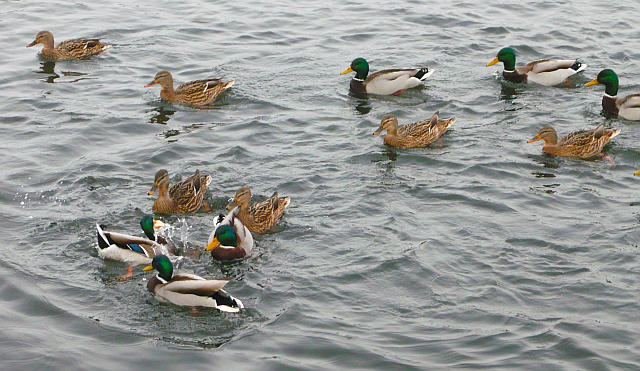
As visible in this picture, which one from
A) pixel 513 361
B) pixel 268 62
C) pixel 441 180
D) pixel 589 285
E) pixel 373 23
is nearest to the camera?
pixel 513 361

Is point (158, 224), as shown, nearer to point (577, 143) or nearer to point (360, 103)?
point (360, 103)

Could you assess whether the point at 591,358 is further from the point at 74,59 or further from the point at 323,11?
the point at 323,11

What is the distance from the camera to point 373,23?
2250 centimetres

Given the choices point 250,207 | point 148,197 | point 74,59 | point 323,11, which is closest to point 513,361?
point 250,207

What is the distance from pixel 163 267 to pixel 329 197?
321 centimetres

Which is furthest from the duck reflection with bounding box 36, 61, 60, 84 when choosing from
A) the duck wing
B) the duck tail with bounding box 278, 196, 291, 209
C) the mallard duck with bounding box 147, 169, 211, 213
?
the duck wing

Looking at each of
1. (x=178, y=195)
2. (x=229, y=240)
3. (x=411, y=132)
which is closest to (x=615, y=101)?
(x=411, y=132)

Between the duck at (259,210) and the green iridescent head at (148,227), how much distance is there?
119cm

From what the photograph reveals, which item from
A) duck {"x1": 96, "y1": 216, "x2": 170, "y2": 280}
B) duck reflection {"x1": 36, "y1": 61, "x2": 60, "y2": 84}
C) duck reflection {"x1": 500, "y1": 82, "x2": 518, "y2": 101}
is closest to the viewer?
duck {"x1": 96, "y1": 216, "x2": 170, "y2": 280}

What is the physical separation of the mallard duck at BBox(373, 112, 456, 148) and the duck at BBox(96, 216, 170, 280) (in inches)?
193

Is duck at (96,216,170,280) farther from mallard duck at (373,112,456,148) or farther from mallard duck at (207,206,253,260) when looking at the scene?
mallard duck at (373,112,456,148)

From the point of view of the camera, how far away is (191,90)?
17.2 m

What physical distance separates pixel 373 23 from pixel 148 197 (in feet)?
Result: 34.0

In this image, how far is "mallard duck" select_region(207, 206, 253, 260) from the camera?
1178 cm
